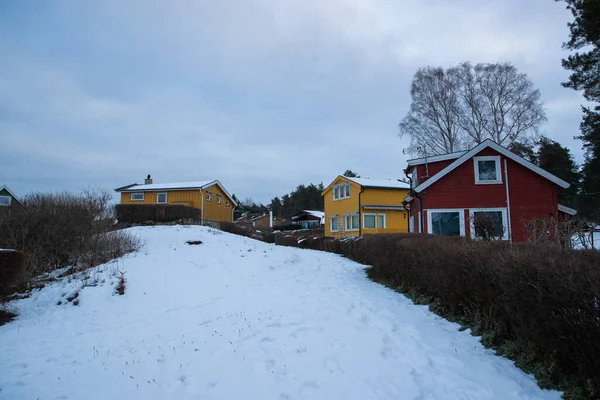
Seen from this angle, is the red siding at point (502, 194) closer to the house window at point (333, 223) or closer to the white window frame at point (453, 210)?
the white window frame at point (453, 210)

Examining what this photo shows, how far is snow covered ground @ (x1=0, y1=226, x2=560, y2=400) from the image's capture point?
358 cm

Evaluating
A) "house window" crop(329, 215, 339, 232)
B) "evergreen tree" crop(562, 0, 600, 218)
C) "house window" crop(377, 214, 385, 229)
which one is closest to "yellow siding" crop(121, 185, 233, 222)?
"house window" crop(329, 215, 339, 232)

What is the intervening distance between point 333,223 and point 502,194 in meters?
16.3

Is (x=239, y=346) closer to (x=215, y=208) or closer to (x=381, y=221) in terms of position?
(x=381, y=221)

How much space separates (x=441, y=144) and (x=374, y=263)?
2142cm

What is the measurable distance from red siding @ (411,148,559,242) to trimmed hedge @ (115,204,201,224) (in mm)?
15112

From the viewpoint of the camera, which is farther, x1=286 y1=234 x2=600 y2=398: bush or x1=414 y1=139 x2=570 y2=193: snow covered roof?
x1=414 y1=139 x2=570 y2=193: snow covered roof

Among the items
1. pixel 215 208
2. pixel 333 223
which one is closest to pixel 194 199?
pixel 215 208

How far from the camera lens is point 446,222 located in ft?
53.3

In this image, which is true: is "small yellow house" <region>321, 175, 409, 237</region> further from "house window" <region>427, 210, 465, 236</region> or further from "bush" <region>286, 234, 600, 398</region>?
"bush" <region>286, 234, 600, 398</region>

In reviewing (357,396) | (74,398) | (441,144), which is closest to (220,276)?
(74,398)

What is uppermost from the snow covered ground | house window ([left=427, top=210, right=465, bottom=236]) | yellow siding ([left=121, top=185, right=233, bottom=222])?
yellow siding ([left=121, top=185, right=233, bottom=222])

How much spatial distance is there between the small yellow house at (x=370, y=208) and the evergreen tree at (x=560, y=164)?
48.5ft

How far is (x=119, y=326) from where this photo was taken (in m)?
6.15
